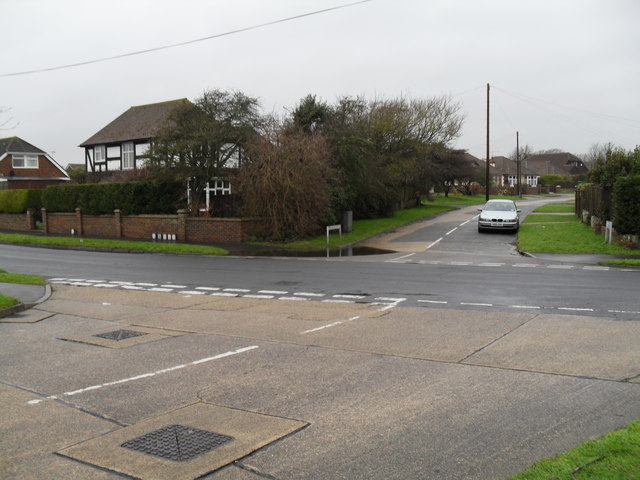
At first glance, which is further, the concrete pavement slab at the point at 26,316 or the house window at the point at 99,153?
the house window at the point at 99,153

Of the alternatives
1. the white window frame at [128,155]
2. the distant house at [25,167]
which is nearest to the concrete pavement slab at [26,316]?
the white window frame at [128,155]

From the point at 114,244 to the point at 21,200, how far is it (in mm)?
16614

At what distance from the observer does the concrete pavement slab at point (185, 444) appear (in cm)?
473

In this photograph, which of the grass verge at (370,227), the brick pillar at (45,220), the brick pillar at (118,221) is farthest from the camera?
the brick pillar at (45,220)

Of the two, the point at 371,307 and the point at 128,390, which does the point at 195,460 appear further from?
the point at 371,307

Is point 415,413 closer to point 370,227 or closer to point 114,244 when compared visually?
point 114,244

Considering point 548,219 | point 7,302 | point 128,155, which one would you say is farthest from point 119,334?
point 128,155

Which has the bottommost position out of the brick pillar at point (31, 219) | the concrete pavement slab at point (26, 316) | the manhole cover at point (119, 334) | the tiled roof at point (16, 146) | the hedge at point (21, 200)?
the concrete pavement slab at point (26, 316)

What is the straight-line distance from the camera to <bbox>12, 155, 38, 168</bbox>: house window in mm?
60094

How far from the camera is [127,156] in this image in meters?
48.6

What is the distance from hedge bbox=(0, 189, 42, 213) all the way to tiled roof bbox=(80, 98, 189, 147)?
30.0 feet

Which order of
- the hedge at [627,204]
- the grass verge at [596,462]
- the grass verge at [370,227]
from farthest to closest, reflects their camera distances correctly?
the grass verge at [370,227] < the hedge at [627,204] < the grass verge at [596,462]

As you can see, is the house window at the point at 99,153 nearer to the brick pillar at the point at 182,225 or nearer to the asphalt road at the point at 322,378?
the brick pillar at the point at 182,225

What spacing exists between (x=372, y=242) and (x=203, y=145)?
9.73 meters
